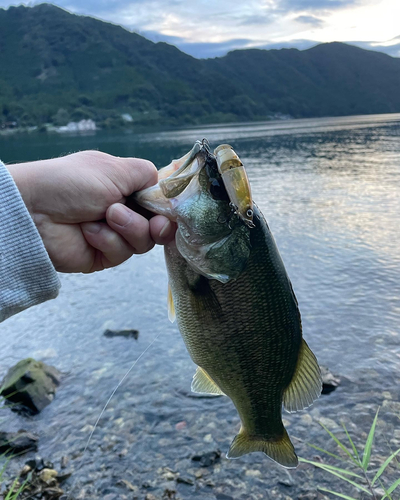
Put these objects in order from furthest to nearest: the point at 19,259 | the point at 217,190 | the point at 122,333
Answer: the point at 122,333 < the point at 19,259 < the point at 217,190

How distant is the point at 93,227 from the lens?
3.03m

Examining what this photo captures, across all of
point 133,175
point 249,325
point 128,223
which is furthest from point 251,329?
point 133,175

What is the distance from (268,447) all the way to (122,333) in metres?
7.32

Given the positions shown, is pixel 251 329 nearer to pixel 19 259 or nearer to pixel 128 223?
pixel 128 223

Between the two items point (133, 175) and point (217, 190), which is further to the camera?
point (133, 175)

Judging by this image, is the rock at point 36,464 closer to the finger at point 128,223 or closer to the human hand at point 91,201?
the human hand at point 91,201

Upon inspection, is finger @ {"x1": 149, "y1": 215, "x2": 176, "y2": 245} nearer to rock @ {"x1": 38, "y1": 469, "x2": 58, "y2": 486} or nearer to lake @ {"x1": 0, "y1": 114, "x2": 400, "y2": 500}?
lake @ {"x1": 0, "y1": 114, "x2": 400, "y2": 500}

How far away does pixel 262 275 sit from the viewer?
2.57 m

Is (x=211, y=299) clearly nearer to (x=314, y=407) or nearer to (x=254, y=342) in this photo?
(x=254, y=342)

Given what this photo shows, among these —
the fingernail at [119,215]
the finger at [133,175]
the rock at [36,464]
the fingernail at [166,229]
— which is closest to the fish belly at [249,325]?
the fingernail at [166,229]

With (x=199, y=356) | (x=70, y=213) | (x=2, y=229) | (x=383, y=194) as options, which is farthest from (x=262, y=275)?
(x=383, y=194)

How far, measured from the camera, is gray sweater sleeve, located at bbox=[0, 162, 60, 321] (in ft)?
8.06

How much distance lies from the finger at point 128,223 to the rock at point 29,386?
5.98 metres

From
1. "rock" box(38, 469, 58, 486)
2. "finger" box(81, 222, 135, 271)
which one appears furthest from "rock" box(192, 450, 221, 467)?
"finger" box(81, 222, 135, 271)
